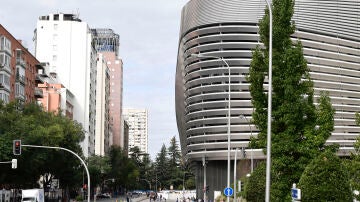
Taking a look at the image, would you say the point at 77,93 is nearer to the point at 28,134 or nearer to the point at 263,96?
the point at 28,134

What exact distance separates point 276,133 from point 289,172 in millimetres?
1862

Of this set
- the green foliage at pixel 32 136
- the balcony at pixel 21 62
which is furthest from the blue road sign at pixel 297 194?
the balcony at pixel 21 62

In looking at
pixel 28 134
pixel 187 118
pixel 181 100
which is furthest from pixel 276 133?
pixel 181 100

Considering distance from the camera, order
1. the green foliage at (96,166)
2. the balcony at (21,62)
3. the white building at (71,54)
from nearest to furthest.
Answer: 1. the balcony at (21,62)
2. the green foliage at (96,166)
3. the white building at (71,54)

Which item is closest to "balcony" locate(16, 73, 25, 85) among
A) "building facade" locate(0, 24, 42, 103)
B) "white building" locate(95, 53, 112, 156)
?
"building facade" locate(0, 24, 42, 103)

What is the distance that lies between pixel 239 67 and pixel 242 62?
3.86ft

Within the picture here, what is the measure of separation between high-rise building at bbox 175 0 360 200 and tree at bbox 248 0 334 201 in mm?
91592

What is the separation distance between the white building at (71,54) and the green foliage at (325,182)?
112 meters

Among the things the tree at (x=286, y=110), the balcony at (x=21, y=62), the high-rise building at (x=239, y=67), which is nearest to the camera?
the tree at (x=286, y=110)

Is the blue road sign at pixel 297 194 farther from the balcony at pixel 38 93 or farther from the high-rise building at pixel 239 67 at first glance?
the high-rise building at pixel 239 67

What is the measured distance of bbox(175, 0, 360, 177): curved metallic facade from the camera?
124 meters

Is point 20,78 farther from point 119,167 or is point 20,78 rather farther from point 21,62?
point 119,167

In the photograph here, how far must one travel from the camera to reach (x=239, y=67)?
125m

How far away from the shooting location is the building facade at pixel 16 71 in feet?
263
